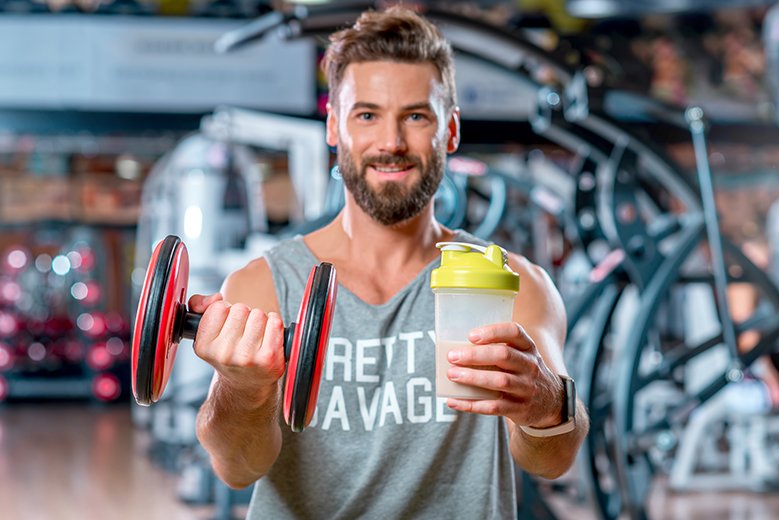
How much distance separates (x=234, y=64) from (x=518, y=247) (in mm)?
2236

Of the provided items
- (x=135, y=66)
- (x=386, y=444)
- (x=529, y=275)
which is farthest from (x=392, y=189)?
(x=135, y=66)

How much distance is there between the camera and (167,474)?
607cm

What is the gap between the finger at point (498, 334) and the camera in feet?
3.81

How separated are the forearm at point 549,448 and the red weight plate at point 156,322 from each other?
1.71 feet

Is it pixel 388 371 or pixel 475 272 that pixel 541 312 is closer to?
pixel 388 371

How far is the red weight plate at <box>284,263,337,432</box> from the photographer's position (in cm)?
117

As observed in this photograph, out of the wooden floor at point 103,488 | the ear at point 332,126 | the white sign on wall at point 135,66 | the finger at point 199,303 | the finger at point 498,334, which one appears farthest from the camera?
the white sign on wall at point 135,66

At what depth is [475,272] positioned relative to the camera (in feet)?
3.88

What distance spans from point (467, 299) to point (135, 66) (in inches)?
227

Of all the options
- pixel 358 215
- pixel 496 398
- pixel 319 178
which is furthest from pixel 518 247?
pixel 496 398

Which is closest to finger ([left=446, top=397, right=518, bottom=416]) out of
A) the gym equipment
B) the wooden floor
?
the gym equipment

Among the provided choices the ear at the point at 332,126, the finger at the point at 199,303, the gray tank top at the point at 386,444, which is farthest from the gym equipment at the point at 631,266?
the finger at the point at 199,303

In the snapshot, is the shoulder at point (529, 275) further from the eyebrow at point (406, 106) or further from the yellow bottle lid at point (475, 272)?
the yellow bottle lid at point (475, 272)

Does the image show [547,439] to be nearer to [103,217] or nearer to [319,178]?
[319,178]
